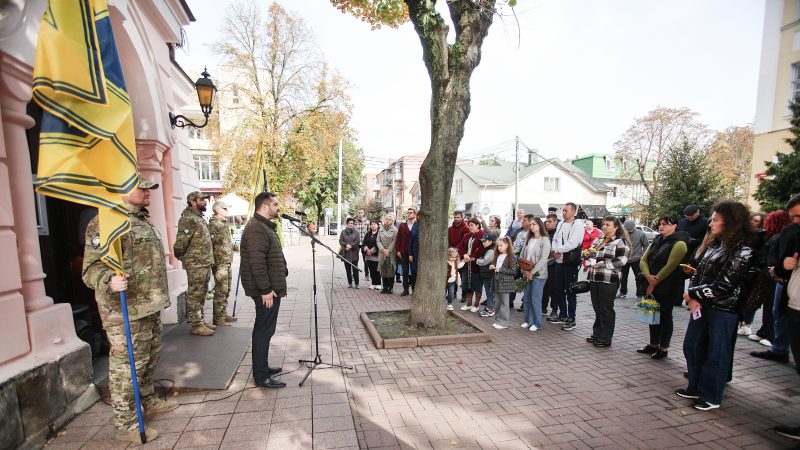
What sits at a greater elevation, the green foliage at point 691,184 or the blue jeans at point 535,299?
the green foliage at point 691,184

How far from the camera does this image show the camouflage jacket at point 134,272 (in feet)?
9.68

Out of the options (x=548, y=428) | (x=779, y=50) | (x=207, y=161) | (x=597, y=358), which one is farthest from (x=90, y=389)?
(x=207, y=161)

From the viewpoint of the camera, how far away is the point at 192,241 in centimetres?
532

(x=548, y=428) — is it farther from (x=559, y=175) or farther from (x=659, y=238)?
(x=559, y=175)

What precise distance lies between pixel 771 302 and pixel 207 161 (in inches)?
1504

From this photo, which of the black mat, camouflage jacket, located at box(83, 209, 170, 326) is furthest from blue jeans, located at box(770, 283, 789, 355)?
camouflage jacket, located at box(83, 209, 170, 326)

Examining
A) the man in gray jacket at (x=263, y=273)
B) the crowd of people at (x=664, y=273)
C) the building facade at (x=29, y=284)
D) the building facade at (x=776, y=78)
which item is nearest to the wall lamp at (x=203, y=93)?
the building facade at (x=29, y=284)

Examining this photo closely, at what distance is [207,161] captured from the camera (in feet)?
113

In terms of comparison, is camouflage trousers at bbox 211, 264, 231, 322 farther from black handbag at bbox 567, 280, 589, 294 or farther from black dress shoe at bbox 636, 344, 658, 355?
black dress shoe at bbox 636, 344, 658, 355

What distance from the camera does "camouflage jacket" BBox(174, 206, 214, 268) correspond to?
5.27m

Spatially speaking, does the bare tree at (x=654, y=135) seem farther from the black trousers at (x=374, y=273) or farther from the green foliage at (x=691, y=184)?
the black trousers at (x=374, y=273)

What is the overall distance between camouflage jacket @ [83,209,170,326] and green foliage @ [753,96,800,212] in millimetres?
11864

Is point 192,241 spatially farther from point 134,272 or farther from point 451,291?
point 451,291

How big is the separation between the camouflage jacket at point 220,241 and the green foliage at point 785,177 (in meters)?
11.7
